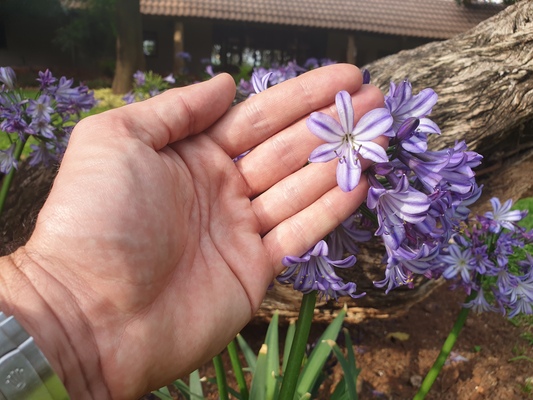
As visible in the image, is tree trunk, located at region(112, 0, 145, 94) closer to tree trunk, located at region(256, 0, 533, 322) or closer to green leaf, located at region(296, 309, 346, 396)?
tree trunk, located at region(256, 0, 533, 322)

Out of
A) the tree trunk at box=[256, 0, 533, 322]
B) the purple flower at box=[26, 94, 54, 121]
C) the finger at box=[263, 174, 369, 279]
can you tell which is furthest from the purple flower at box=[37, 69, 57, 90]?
the finger at box=[263, 174, 369, 279]

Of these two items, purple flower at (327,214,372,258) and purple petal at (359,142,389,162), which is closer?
purple petal at (359,142,389,162)

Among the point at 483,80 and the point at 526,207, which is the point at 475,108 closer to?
the point at 483,80

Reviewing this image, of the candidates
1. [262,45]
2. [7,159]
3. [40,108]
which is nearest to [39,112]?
[40,108]

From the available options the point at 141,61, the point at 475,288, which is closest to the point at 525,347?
the point at 475,288

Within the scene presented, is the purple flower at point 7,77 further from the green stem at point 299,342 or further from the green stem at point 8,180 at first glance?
the green stem at point 299,342

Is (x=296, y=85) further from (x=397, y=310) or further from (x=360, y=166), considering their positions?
(x=397, y=310)
